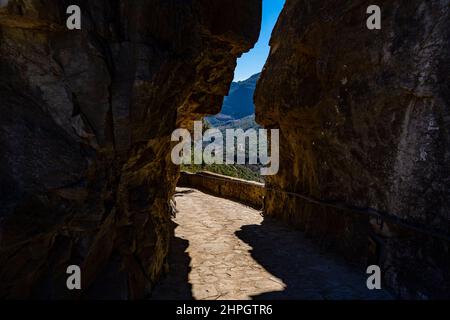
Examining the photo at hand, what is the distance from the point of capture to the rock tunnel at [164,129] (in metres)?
3.78

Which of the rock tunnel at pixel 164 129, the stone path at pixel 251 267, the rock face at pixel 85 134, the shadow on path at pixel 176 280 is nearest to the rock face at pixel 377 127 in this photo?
the rock tunnel at pixel 164 129

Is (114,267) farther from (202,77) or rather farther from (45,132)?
(202,77)

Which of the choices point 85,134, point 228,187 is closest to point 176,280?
point 85,134

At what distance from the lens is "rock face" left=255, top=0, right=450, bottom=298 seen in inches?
223

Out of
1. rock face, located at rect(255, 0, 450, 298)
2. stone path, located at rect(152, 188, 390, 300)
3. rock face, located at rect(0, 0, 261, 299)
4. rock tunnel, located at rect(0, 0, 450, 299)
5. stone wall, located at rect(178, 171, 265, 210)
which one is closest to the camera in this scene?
rock face, located at rect(0, 0, 261, 299)

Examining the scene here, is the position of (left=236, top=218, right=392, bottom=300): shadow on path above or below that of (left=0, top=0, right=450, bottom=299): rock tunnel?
below

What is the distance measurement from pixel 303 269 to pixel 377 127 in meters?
3.62

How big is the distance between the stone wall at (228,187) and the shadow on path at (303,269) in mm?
5147

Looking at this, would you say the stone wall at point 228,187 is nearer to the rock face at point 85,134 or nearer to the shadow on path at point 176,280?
the shadow on path at point 176,280

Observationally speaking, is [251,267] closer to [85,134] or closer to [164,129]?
[164,129]

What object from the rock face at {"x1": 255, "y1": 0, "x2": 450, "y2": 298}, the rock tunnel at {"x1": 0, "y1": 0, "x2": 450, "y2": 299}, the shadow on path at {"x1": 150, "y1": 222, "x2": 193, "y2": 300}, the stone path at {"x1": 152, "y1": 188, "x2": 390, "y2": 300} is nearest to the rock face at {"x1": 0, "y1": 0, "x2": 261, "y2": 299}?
the rock tunnel at {"x1": 0, "y1": 0, "x2": 450, "y2": 299}

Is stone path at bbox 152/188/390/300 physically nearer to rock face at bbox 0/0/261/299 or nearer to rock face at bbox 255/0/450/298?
rock face at bbox 255/0/450/298

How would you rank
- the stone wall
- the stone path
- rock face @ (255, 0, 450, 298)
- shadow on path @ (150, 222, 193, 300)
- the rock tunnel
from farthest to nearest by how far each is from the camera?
the stone wall < the stone path < shadow on path @ (150, 222, 193, 300) < rock face @ (255, 0, 450, 298) < the rock tunnel
